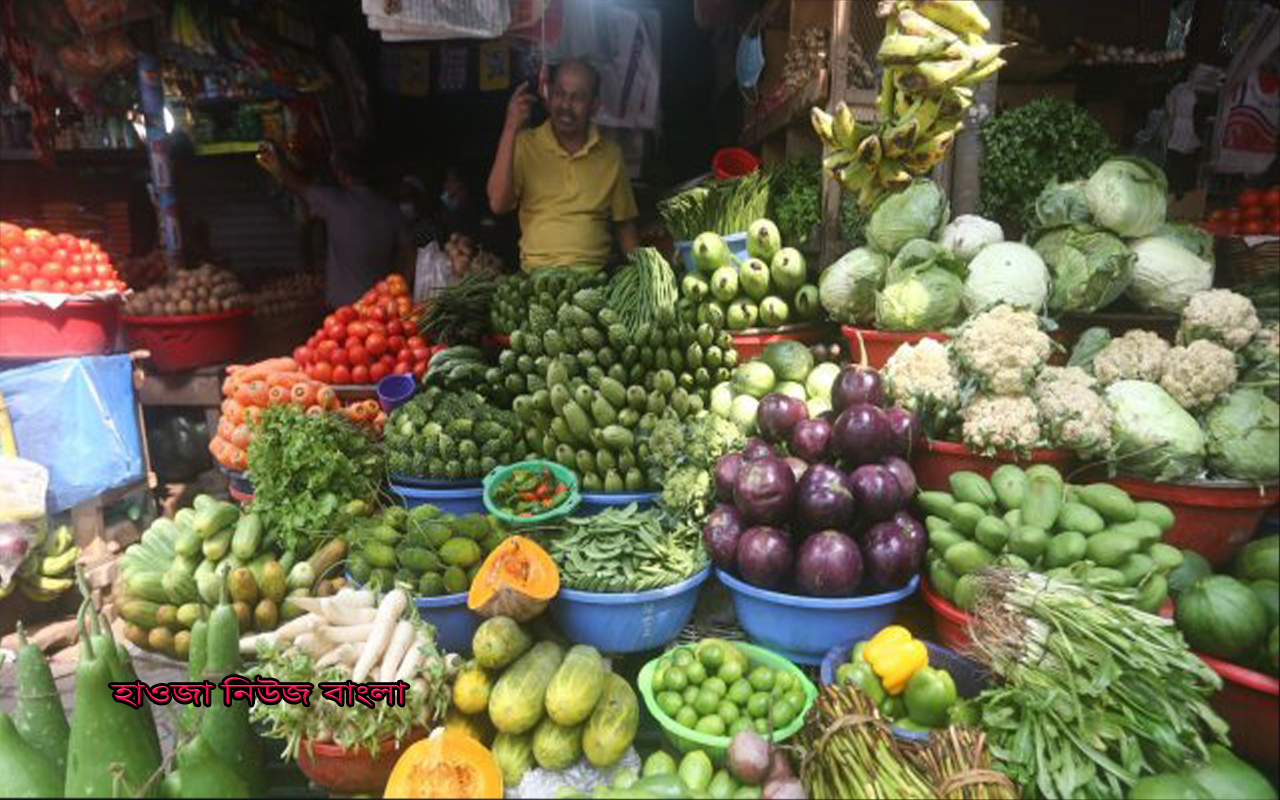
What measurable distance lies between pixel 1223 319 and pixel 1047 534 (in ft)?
3.39

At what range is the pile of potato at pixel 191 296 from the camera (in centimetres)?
499

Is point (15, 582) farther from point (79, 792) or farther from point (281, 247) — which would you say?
point (281, 247)

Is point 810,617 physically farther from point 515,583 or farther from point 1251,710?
point 1251,710

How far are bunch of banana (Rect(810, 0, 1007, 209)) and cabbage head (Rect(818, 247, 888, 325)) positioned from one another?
1.11ft

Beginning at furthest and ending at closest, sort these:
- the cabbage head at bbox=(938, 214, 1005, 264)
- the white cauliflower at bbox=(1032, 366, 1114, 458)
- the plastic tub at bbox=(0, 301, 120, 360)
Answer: the plastic tub at bbox=(0, 301, 120, 360)
the cabbage head at bbox=(938, 214, 1005, 264)
the white cauliflower at bbox=(1032, 366, 1114, 458)

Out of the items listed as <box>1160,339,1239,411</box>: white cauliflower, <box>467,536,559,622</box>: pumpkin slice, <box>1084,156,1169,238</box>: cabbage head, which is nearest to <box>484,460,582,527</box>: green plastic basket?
<box>467,536,559,622</box>: pumpkin slice

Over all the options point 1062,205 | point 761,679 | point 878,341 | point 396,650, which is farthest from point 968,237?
point 396,650

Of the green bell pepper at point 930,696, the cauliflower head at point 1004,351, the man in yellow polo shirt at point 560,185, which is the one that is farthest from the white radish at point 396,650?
the man in yellow polo shirt at point 560,185

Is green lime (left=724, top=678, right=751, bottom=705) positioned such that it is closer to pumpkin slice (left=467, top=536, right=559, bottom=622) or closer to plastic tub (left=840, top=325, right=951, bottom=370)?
pumpkin slice (left=467, top=536, right=559, bottom=622)

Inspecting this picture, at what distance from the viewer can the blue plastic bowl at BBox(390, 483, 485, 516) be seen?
307 centimetres

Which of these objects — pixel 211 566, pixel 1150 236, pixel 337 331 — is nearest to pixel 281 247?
pixel 337 331

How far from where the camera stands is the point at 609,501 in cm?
279

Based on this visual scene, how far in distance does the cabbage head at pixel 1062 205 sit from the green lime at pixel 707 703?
2380mm

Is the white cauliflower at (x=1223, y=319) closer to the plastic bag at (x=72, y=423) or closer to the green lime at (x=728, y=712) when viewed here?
the green lime at (x=728, y=712)
